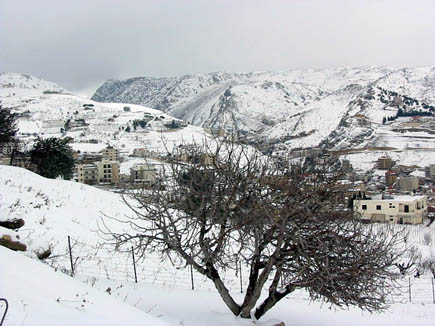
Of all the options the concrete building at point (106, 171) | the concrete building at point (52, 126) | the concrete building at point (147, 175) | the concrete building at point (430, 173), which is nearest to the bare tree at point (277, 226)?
the concrete building at point (147, 175)

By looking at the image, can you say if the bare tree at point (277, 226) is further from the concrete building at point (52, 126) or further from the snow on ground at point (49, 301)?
the concrete building at point (52, 126)

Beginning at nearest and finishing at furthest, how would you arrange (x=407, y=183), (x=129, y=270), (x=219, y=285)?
(x=219, y=285) < (x=129, y=270) < (x=407, y=183)

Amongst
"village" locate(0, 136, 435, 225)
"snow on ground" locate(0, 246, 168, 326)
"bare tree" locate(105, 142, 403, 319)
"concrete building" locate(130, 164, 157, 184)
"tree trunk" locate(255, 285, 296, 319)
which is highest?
"village" locate(0, 136, 435, 225)

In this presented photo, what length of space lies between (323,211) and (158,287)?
4.26 m

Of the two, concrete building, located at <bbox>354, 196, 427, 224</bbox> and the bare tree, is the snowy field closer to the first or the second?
the bare tree

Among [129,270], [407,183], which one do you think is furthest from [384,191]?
[129,270]

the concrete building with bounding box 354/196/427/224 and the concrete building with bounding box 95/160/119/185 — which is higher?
the concrete building with bounding box 95/160/119/185

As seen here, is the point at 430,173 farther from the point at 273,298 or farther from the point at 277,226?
the point at 277,226

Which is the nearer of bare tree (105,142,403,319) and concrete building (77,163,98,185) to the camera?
bare tree (105,142,403,319)

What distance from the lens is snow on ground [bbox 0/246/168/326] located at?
3931mm

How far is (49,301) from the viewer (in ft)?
14.4

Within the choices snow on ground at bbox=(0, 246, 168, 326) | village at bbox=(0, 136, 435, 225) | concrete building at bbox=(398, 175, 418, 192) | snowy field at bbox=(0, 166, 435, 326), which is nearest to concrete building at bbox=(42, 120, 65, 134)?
village at bbox=(0, 136, 435, 225)

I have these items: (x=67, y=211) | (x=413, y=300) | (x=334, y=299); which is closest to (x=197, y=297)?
(x=334, y=299)

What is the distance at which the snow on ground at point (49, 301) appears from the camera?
3931 mm
